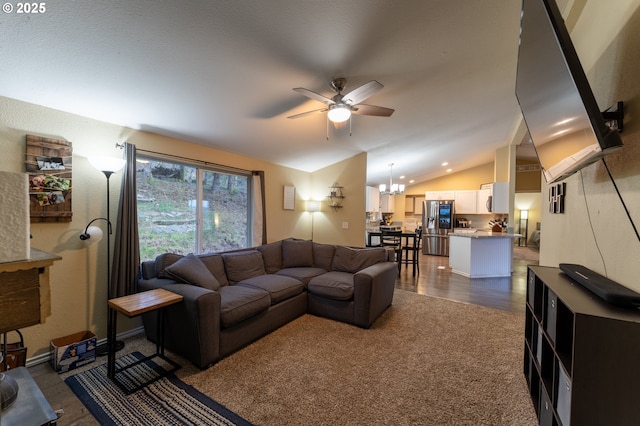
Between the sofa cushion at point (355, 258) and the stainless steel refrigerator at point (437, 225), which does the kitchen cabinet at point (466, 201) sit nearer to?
the stainless steel refrigerator at point (437, 225)

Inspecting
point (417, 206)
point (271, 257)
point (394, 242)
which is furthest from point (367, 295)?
point (417, 206)

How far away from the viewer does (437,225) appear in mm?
8180

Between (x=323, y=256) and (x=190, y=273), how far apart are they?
6.75 feet

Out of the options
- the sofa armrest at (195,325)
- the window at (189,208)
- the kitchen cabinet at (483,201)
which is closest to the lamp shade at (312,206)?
the window at (189,208)

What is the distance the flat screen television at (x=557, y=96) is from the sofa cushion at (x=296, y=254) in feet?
10.3

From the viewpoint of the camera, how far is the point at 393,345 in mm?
2588

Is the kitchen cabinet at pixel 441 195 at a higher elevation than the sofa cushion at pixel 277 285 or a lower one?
higher

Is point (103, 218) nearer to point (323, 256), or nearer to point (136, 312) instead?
point (136, 312)

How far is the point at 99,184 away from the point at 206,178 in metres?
1.30

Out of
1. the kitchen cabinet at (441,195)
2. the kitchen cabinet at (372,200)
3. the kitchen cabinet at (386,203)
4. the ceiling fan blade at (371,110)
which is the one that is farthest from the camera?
the kitchen cabinet at (386,203)

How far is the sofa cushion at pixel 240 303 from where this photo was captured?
233cm

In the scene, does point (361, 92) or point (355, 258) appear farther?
point (355, 258)

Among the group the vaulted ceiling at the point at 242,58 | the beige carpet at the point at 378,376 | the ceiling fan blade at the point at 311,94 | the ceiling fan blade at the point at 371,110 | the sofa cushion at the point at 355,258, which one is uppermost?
the vaulted ceiling at the point at 242,58

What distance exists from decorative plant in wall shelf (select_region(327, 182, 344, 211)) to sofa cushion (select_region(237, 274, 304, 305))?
7.29 feet
